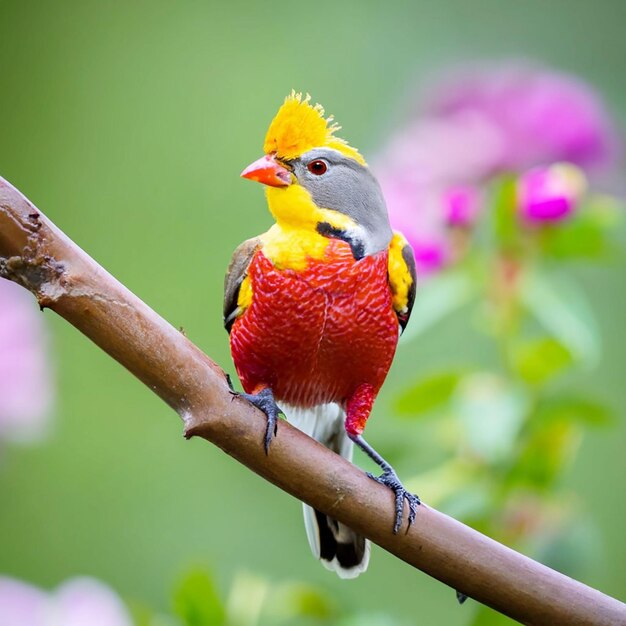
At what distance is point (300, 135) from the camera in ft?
3.14

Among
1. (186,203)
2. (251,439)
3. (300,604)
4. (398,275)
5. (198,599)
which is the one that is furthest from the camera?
(186,203)

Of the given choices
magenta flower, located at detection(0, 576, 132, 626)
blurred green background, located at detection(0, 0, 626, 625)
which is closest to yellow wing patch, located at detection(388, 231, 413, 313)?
magenta flower, located at detection(0, 576, 132, 626)

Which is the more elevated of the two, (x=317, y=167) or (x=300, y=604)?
(x=317, y=167)

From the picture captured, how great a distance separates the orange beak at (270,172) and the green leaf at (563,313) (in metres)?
0.51

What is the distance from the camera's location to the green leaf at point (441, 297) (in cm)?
136

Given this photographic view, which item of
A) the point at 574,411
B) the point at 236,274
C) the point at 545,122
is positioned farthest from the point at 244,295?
the point at 545,122

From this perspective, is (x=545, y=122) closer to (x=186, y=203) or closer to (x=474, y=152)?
(x=474, y=152)

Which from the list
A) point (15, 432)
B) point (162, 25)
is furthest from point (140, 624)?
point (162, 25)

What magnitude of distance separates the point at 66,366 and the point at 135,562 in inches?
20.4

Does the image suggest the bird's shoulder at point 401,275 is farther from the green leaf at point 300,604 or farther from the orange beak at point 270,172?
the green leaf at point 300,604

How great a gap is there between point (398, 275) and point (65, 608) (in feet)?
1.88

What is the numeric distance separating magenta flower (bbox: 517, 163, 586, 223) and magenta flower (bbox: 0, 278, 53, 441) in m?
0.69

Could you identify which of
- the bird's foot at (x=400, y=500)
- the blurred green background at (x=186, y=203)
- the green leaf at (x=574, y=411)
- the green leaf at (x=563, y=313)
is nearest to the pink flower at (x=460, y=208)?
the green leaf at (x=563, y=313)

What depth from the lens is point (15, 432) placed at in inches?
54.7
